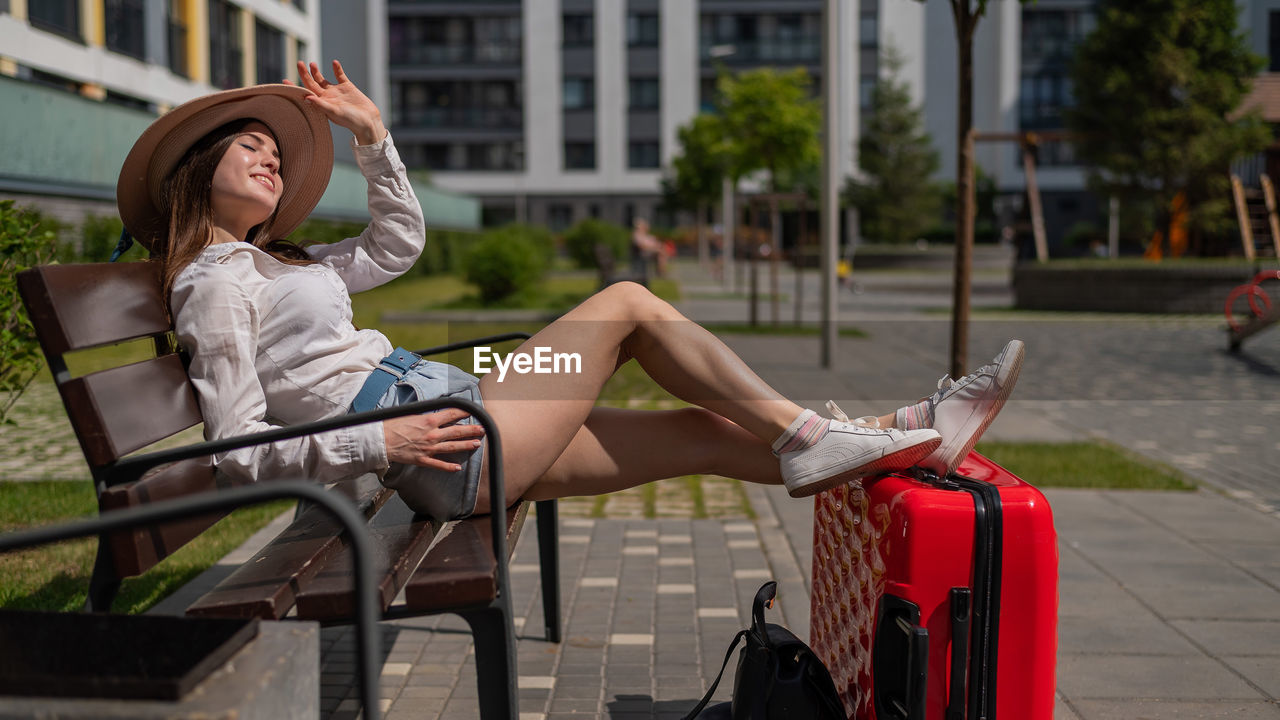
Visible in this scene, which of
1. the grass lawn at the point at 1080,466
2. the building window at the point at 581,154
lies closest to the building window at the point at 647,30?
the building window at the point at 581,154

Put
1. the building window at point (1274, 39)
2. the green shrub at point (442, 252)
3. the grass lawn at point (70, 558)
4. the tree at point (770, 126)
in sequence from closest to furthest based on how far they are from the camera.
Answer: the grass lawn at point (70, 558), the tree at point (770, 126), the building window at point (1274, 39), the green shrub at point (442, 252)

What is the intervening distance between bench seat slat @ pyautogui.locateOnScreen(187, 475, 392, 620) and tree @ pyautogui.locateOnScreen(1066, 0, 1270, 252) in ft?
67.6

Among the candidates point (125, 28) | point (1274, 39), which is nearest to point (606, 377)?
point (125, 28)

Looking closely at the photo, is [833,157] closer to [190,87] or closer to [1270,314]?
[1270,314]

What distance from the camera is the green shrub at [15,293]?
421cm

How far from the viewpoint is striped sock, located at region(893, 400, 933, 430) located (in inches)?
114

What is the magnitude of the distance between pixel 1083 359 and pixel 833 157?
379 cm

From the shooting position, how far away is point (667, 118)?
6306 centimetres

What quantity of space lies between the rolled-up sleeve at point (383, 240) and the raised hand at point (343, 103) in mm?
138

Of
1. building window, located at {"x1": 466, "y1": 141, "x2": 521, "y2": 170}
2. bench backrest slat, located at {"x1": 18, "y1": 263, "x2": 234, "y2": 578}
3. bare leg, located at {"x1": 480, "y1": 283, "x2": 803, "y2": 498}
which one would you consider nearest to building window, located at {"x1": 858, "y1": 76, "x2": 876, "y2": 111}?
building window, located at {"x1": 466, "y1": 141, "x2": 521, "y2": 170}

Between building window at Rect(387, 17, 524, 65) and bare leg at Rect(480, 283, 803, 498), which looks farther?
building window at Rect(387, 17, 524, 65)

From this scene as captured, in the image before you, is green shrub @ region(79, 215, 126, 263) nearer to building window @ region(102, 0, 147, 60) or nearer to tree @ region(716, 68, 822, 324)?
building window @ region(102, 0, 147, 60)

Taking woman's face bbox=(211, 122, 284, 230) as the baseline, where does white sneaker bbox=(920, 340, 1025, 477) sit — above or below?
below

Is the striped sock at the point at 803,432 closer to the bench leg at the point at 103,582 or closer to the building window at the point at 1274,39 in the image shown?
the bench leg at the point at 103,582
